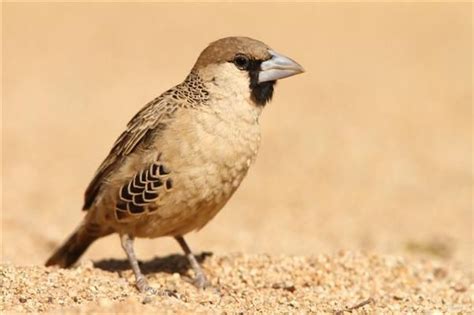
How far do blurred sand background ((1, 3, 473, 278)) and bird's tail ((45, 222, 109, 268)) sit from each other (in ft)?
0.98

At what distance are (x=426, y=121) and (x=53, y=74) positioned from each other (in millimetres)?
6679

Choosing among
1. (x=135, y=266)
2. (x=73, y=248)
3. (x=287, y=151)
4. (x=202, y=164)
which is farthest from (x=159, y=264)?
(x=287, y=151)

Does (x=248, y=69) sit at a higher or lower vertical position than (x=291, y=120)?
higher

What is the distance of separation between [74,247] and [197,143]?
1.97 metres

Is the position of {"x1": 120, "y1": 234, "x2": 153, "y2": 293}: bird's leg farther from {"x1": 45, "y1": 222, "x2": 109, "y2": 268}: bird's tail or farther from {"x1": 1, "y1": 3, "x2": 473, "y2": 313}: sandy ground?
{"x1": 45, "y1": 222, "x2": 109, "y2": 268}: bird's tail

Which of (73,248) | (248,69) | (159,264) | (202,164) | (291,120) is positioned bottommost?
(159,264)

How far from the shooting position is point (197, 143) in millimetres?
6668

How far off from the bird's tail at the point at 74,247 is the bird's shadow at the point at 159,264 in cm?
19

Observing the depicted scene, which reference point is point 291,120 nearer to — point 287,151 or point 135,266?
point 287,151

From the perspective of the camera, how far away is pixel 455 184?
470 inches

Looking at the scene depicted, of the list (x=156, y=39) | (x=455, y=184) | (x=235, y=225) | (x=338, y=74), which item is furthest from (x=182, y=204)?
(x=156, y=39)

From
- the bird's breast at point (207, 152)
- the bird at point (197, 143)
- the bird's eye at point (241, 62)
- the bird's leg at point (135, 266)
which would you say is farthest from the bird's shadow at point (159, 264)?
the bird's eye at point (241, 62)

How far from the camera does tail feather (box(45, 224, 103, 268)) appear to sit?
312 inches

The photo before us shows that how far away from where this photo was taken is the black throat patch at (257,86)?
687cm
